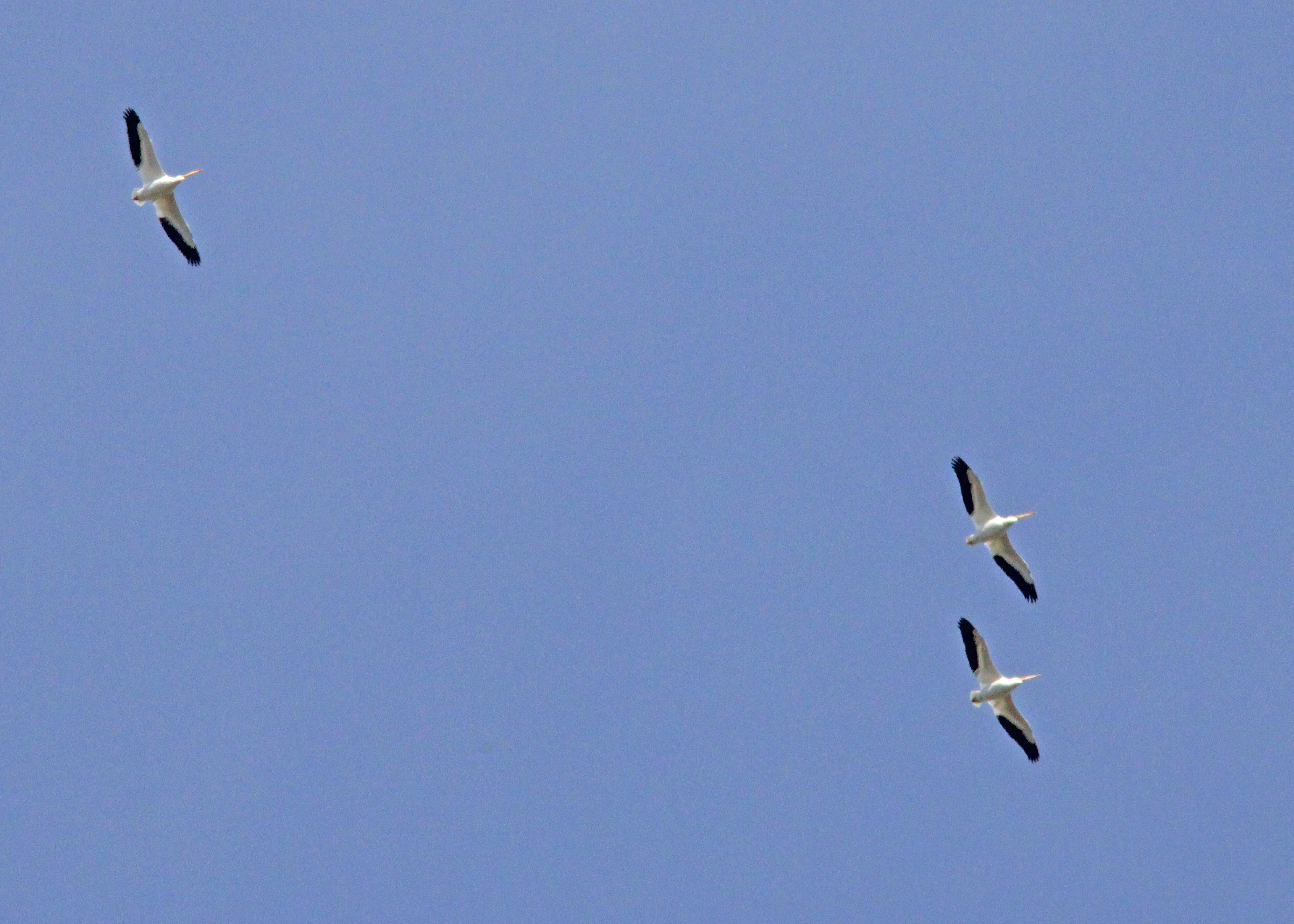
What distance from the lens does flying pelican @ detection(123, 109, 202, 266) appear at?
39.8 metres

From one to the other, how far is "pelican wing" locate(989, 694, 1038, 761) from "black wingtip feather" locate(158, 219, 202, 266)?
19430 mm

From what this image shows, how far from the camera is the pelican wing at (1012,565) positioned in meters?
40.1

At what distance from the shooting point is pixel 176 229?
41.1 meters

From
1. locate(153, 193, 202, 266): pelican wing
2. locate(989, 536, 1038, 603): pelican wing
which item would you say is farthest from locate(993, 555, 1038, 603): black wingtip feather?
locate(153, 193, 202, 266): pelican wing

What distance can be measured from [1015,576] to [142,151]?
67.0 ft

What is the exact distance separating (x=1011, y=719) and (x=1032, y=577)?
3.06m

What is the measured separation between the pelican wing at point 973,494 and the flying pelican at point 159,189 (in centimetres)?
1677

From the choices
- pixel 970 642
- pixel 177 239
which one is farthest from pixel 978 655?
pixel 177 239

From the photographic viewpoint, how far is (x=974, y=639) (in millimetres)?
39156

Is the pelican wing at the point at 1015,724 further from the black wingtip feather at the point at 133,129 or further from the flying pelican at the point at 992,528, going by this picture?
the black wingtip feather at the point at 133,129

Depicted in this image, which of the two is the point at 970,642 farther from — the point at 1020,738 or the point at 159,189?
the point at 159,189

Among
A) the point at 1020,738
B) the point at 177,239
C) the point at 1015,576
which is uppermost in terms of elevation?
the point at 177,239

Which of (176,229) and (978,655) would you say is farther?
(176,229)

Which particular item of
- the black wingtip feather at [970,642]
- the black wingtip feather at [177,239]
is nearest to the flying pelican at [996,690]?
the black wingtip feather at [970,642]
